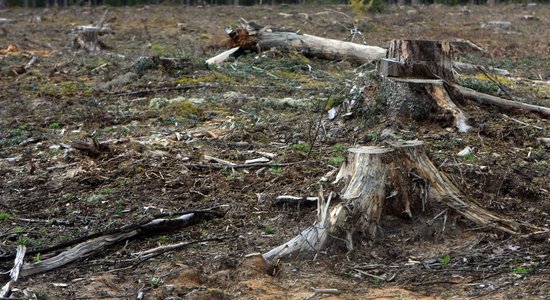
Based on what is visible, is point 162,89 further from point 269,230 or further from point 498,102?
point 269,230

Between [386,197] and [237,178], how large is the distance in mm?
2034

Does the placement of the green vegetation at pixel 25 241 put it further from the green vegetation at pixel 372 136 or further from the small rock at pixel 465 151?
the small rock at pixel 465 151

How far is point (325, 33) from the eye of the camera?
24.1 m

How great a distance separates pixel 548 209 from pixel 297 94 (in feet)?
20.2

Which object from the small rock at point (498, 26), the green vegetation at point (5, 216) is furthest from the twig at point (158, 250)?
the small rock at point (498, 26)

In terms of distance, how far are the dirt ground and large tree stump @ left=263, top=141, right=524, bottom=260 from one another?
103 mm

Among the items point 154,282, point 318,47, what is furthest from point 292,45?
point 154,282

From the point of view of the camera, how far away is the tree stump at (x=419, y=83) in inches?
341

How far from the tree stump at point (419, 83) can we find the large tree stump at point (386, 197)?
2.46m

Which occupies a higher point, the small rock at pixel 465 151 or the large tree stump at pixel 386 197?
the large tree stump at pixel 386 197

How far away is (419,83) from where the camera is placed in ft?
28.4

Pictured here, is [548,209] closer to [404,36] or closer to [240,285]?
[240,285]

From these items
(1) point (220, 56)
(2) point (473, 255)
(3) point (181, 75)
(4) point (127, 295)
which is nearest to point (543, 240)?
(2) point (473, 255)

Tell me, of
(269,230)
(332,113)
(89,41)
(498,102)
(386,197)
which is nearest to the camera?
(386,197)
